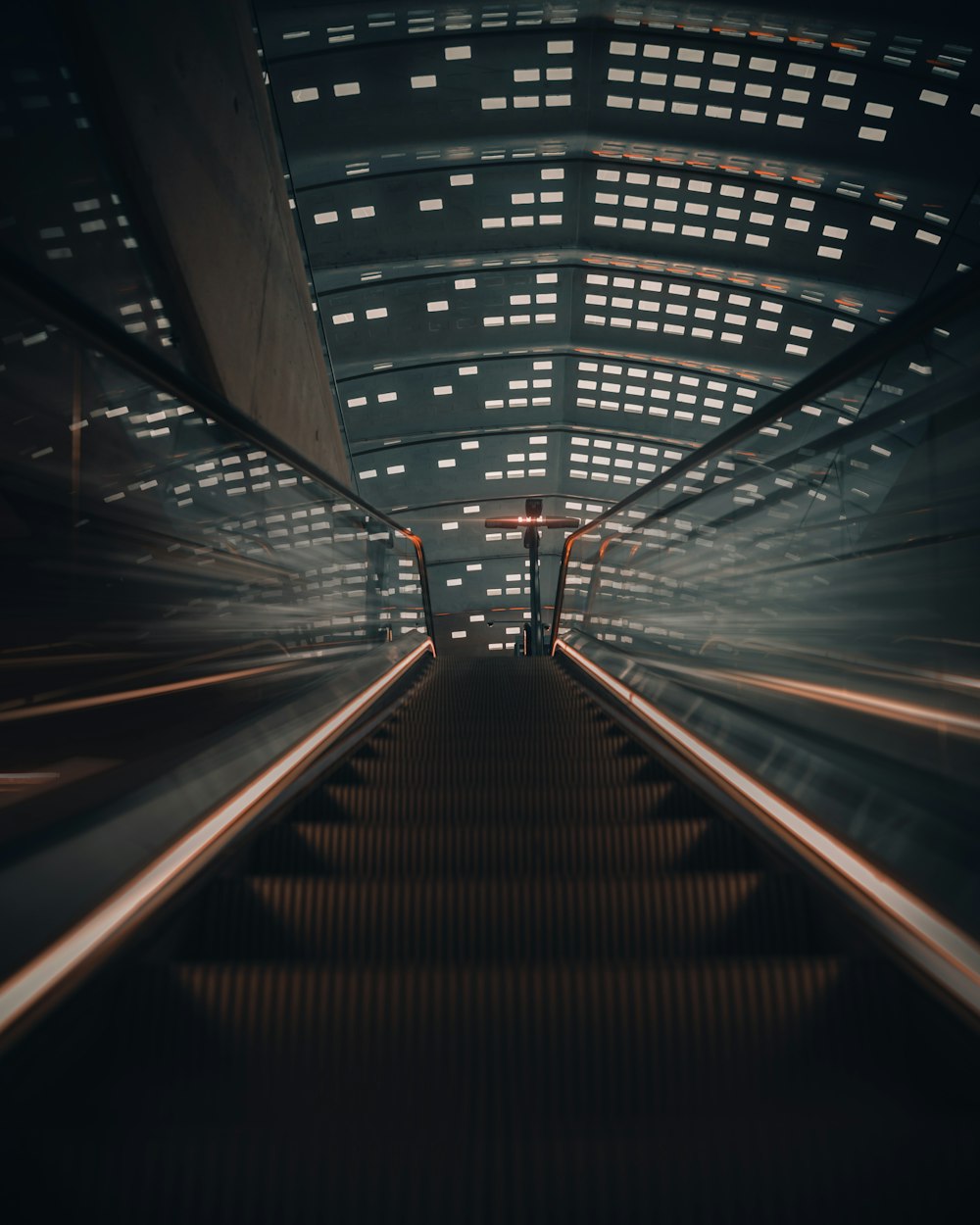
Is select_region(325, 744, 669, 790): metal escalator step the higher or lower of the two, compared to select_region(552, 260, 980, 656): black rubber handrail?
lower

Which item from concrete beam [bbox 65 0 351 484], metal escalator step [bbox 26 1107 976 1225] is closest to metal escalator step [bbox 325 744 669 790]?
metal escalator step [bbox 26 1107 976 1225]

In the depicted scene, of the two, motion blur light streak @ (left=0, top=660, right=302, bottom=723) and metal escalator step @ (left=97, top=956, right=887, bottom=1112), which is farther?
motion blur light streak @ (left=0, top=660, right=302, bottom=723)

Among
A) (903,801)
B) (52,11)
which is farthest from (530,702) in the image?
(52,11)

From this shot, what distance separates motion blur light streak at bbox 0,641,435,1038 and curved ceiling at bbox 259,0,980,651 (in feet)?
35.9

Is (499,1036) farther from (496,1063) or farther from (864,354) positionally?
(864,354)

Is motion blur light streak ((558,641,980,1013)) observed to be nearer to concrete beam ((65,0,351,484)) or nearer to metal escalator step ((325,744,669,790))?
metal escalator step ((325,744,669,790))

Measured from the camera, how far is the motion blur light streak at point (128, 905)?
53.3 inches

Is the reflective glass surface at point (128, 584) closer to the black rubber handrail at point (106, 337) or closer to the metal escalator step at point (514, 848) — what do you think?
the black rubber handrail at point (106, 337)

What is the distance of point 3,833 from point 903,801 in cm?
210

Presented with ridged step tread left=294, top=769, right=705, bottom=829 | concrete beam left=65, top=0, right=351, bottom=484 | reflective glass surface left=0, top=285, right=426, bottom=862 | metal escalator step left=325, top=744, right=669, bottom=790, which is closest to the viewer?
reflective glass surface left=0, top=285, right=426, bottom=862

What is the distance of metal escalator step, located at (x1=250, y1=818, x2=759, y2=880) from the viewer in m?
2.40

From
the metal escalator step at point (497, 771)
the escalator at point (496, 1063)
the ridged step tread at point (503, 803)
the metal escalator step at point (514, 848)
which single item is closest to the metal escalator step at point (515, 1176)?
the escalator at point (496, 1063)

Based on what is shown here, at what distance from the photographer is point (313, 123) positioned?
1166 centimetres

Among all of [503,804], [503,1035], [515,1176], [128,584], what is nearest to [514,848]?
[503,804]
